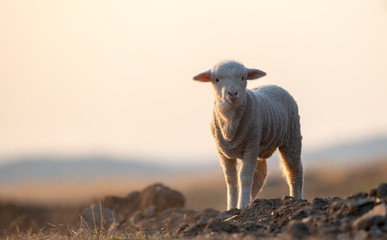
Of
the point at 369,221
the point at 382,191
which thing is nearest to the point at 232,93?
the point at 382,191

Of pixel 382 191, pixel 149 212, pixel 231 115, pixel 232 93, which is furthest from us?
pixel 149 212

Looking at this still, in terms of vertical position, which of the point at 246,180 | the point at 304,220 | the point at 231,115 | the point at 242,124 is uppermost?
the point at 231,115

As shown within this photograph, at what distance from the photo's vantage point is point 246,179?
9.61 m

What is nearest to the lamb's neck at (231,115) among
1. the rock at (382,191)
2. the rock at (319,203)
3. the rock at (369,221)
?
the rock at (319,203)

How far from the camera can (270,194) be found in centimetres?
1856

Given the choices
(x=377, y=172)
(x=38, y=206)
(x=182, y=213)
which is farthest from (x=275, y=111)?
(x=377, y=172)

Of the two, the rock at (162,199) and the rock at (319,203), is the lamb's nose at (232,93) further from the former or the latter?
the rock at (162,199)

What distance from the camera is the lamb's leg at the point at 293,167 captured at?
1097 cm

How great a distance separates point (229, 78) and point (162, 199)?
4681mm

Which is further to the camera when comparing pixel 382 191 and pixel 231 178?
pixel 231 178

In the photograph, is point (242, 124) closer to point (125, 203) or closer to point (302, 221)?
point (302, 221)

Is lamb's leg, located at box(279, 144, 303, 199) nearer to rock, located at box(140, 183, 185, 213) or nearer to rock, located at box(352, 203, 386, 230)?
rock, located at box(140, 183, 185, 213)

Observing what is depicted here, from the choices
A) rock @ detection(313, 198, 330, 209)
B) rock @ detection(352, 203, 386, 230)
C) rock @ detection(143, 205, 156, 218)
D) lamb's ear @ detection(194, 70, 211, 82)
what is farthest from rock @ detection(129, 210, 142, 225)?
rock @ detection(352, 203, 386, 230)

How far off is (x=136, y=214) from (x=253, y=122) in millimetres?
3680
